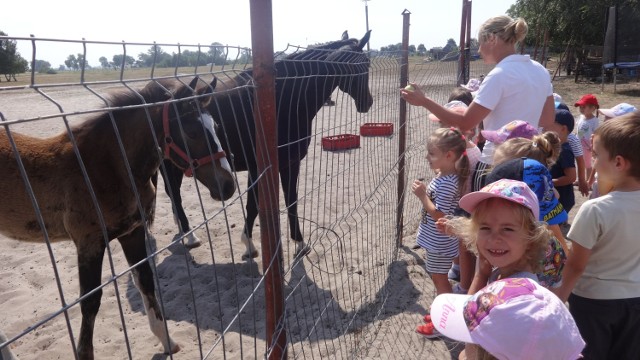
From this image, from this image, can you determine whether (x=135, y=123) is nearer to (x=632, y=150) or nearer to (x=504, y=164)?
(x=504, y=164)

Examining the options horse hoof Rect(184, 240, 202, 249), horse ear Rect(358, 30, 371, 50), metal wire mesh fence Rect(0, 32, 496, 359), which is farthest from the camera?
horse ear Rect(358, 30, 371, 50)

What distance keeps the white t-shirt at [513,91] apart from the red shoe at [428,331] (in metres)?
1.23

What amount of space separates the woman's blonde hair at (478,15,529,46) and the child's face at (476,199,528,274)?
1431mm

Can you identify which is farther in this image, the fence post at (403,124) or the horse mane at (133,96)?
the fence post at (403,124)

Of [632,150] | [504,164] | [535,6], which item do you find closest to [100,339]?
[504,164]

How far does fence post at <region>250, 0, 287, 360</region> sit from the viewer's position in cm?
154

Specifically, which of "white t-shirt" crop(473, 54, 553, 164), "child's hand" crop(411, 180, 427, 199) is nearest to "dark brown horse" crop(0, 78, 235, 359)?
"child's hand" crop(411, 180, 427, 199)

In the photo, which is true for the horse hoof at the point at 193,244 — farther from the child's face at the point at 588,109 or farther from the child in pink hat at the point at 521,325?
the child's face at the point at 588,109

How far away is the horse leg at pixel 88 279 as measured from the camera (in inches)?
105

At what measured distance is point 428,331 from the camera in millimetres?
3070

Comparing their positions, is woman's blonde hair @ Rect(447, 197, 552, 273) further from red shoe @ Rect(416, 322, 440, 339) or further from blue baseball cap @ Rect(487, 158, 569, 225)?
red shoe @ Rect(416, 322, 440, 339)

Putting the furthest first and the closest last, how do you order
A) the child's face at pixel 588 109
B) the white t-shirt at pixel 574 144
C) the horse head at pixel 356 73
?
1. the child's face at pixel 588 109
2. the horse head at pixel 356 73
3. the white t-shirt at pixel 574 144

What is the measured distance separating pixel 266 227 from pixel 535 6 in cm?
2797

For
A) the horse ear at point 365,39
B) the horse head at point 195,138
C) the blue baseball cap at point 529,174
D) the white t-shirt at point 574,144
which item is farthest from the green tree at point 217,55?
the horse ear at point 365,39
